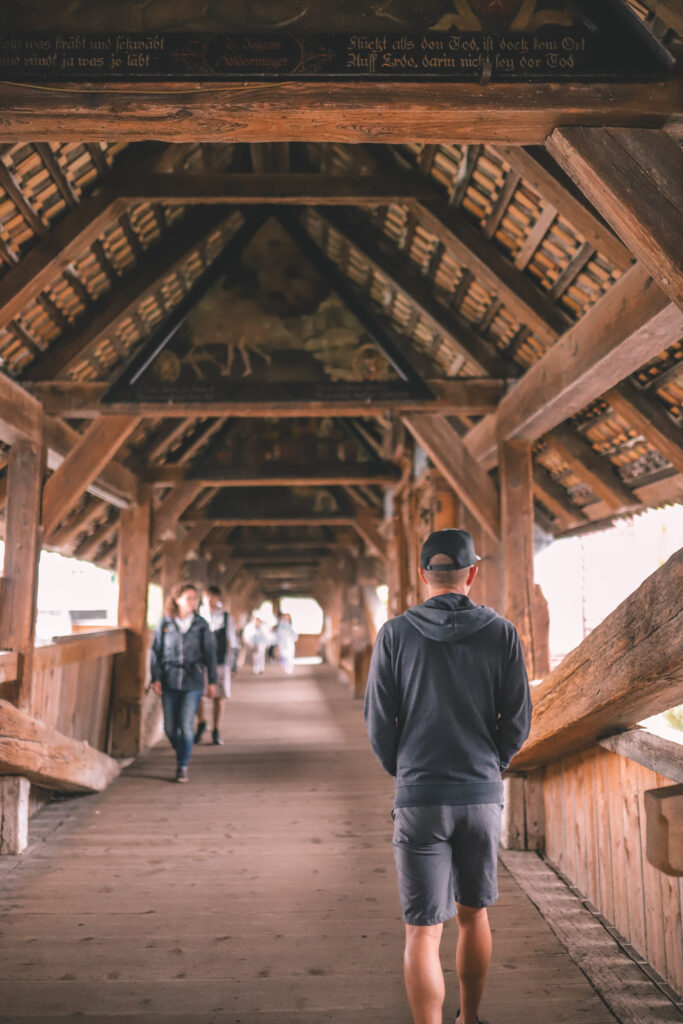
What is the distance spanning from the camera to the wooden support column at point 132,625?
7238 millimetres

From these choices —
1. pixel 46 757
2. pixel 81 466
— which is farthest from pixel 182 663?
pixel 81 466

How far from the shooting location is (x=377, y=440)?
10023 mm

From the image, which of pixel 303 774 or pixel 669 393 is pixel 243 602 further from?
pixel 669 393

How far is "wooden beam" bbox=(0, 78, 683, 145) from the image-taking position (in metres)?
2.39

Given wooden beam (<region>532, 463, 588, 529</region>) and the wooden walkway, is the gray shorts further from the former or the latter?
wooden beam (<region>532, 463, 588, 529</region>)

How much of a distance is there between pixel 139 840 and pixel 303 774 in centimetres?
204

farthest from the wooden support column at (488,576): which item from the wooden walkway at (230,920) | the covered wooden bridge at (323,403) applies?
the wooden walkway at (230,920)

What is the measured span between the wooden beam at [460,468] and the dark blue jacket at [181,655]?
7.16ft

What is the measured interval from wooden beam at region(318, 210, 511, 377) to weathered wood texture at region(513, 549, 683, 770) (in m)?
2.90

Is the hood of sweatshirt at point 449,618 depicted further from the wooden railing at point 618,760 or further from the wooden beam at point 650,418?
the wooden beam at point 650,418

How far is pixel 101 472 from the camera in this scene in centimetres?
684

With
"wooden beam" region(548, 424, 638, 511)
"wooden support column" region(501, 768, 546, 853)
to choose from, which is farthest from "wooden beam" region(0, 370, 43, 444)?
"wooden beam" region(548, 424, 638, 511)

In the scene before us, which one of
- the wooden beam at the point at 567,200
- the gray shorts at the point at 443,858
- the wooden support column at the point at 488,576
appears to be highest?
the wooden beam at the point at 567,200

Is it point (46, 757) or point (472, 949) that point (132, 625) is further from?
point (472, 949)
